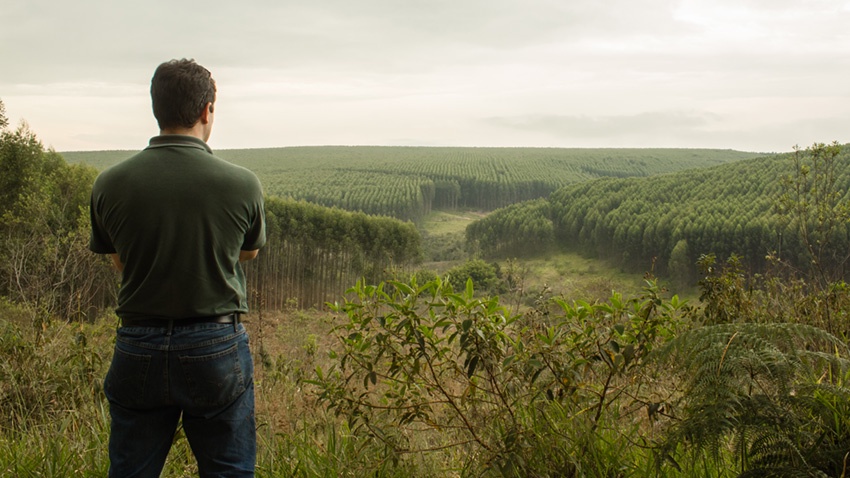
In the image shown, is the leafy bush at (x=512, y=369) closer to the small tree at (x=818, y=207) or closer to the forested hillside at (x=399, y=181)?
the small tree at (x=818, y=207)

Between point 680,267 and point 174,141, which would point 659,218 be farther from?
point 174,141

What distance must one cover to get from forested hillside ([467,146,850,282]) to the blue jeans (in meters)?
54.4

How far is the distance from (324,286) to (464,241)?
165ft

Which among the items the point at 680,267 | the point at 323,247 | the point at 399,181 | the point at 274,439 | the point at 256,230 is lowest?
the point at 680,267

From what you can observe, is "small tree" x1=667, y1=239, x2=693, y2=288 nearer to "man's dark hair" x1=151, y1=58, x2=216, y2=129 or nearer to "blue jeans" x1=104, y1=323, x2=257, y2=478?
"blue jeans" x1=104, y1=323, x2=257, y2=478

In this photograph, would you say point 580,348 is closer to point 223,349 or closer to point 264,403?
point 223,349

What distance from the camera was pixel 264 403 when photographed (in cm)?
404

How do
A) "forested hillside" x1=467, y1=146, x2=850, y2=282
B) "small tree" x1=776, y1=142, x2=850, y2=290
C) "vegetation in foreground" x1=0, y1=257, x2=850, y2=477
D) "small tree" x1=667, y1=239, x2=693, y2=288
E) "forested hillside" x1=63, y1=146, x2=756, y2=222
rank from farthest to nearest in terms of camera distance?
"forested hillside" x1=63, y1=146, x2=756, y2=222 < "forested hillside" x1=467, y1=146, x2=850, y2=282 < "small tree" x1=667, y1=239, x2=693, y2=288 < "small tree" x1=776, y1=142, x2=850, y2=290 < "vegetation in foreground" x1=0, y1=257, x2=850, y2=477

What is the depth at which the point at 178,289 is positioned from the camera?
2.32 metres

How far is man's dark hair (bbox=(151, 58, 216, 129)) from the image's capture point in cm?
234

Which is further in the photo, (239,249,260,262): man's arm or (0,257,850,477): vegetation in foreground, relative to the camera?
(239,249,260,262): man's arm

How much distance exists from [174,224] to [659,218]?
8718 centimetres

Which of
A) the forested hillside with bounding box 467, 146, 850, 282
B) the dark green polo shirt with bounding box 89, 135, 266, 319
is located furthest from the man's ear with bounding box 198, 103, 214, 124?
the forested hillside with bounding box 467, 146, 850, 282

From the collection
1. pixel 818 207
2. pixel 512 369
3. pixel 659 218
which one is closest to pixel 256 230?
pixel 512 369
